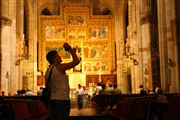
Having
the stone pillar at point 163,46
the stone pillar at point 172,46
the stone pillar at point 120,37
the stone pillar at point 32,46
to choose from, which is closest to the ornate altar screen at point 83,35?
the stone pillar at point 120,37

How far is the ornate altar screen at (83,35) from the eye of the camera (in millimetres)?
37969

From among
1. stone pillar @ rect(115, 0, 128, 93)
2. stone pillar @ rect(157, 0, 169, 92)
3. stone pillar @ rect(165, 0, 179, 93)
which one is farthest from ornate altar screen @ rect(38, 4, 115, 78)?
stone pillar @ rect(165, 0, 179, 93)

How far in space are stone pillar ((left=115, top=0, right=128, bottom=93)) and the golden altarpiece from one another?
0.77 metres

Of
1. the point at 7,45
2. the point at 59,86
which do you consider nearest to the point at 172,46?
the point at 7,45

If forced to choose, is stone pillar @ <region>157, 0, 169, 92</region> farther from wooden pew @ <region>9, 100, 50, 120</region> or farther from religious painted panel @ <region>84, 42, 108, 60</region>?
religious painted panel @ <region>84, 42, 108, 60</region>

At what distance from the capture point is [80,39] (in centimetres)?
3853

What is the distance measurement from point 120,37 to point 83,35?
4014mm

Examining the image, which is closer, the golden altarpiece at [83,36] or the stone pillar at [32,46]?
the stone pillar at [32,46]

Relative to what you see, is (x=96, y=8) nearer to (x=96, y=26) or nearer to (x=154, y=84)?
(x=96, y=26)

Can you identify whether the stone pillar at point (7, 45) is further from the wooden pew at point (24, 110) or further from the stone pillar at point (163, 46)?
the wooden pew at point (24, 110)

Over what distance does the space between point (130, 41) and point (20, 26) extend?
955 centimetres

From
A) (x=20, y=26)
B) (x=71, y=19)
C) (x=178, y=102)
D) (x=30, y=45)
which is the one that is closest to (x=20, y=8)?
(x=20, y=26)

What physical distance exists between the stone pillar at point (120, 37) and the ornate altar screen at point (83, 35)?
2.55 feet

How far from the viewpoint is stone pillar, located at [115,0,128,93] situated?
3647 cm
